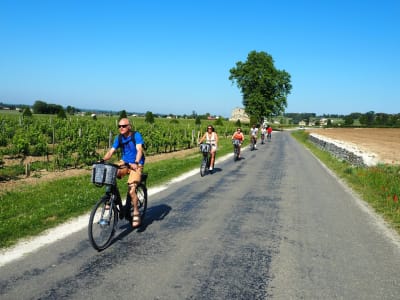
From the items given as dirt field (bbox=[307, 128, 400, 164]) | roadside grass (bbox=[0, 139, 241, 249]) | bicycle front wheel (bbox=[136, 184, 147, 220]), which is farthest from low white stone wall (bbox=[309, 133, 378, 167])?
bicycle front wheel (bbox=[136, 184, 147, 220])

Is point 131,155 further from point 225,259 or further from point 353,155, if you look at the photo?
point 353,155

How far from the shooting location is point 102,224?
514 centimetres

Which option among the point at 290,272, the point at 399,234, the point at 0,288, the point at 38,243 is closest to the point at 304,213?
the point at 399,234

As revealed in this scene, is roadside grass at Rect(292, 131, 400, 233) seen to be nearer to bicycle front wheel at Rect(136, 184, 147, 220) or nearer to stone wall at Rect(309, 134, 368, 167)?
stone wall at Rect(309, 134, 368, 167)

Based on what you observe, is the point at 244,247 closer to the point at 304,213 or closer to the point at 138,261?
the point at 138,261

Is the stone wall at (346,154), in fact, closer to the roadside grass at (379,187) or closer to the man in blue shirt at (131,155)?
the roadside grass at (379,187)

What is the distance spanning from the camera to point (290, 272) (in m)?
4.56

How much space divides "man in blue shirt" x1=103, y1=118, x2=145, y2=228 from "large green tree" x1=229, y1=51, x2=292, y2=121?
205 feet

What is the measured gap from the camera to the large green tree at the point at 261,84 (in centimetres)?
6731

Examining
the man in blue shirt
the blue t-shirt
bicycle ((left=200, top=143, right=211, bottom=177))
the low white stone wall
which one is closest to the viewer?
the man in blue shirt

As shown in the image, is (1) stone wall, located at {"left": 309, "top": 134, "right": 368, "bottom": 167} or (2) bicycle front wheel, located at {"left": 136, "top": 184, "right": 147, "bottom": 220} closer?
(2) bicycle front wheel, located at {"left": 136, "top": 184, "right": 147, "bottom": 220}

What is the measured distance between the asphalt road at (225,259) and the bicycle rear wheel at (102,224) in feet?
0.52

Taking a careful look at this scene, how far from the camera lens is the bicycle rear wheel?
4887 mm

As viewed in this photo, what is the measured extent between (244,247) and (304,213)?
2.90 m
